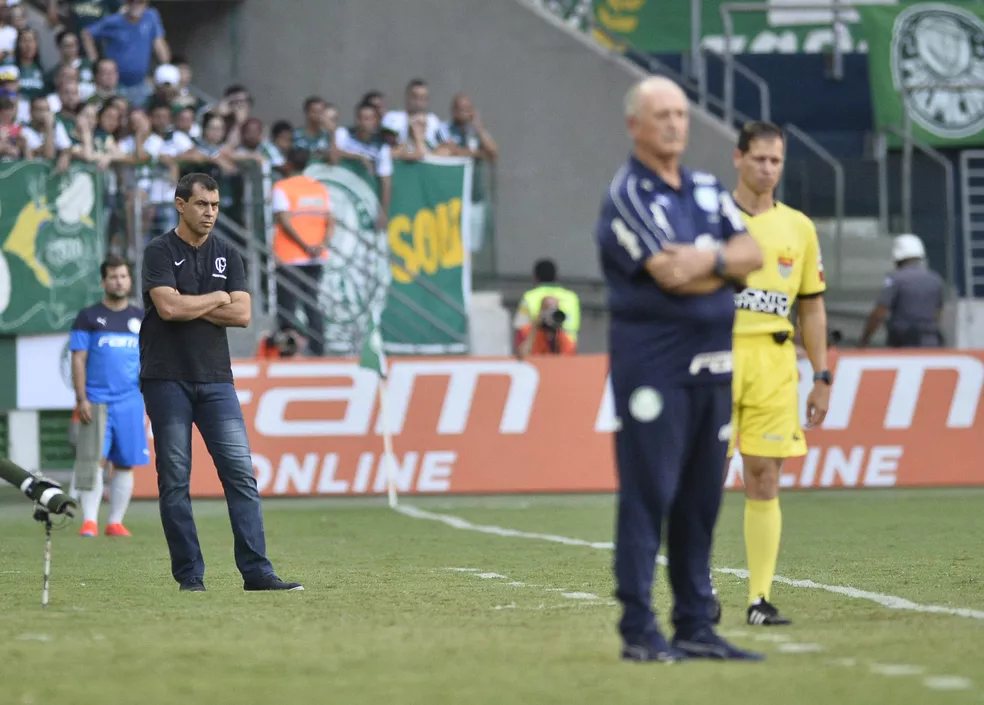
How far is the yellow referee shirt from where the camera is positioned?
28.0 ft

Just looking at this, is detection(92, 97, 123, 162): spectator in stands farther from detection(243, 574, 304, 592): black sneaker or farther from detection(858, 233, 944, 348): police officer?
detection(243, 574, 304, 592): black sneaker

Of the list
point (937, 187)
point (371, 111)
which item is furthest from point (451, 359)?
point (937, 187)

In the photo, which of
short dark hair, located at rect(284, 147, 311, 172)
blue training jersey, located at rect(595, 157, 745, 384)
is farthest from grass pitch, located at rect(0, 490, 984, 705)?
short dark hair, located at rect(284, 147, 311, 172)

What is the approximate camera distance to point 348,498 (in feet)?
62.2

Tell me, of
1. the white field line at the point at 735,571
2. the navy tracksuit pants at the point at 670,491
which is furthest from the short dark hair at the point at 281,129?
the navy tracksuit pants at the point at 670,491

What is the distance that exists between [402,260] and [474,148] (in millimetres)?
1742

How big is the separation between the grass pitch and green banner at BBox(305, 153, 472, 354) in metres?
6.25

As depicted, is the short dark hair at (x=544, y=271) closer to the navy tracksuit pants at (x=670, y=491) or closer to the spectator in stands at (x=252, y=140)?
the spectator in stands at (x=252, y=140)

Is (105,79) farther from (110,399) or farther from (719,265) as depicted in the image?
(719,265)

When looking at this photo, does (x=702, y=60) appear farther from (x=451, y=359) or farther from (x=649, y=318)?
(x=649, y=318)

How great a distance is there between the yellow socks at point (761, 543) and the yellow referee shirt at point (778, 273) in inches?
31.1

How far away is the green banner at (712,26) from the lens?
26.3 metres

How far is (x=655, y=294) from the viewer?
6625 mm

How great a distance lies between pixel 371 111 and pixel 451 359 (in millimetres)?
4224
